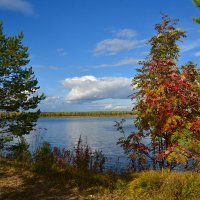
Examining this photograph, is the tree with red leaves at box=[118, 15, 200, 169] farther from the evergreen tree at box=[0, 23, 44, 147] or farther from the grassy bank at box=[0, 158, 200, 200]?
the evergreen tree at box=[0, 23, 44, 147]

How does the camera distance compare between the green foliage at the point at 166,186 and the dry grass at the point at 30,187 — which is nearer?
the green foliage at the point at 166,186

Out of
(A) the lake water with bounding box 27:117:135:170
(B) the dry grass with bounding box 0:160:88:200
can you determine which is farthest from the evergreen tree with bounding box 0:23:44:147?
(B) the dry grass with bounding box 0:160:88:200

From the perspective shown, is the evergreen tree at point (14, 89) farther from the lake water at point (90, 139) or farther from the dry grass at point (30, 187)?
the dry grass at point (30, 187)

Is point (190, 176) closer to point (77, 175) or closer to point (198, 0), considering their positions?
point (77, 175)

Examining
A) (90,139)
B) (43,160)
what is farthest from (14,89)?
(90,139)

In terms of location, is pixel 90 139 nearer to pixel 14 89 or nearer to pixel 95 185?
pixel 14 89

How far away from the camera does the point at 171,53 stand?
11.0 metres

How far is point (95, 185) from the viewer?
8781mm

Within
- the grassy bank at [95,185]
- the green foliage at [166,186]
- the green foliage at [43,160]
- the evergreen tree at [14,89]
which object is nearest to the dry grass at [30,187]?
the grassy bank at [95,185]

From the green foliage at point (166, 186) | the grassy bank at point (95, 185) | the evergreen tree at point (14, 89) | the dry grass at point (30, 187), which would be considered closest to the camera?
the green foliage at point (166, 186)

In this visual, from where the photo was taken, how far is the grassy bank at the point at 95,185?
7.49 metres

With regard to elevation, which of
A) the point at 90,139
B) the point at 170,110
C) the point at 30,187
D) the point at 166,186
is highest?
the point at 170,110

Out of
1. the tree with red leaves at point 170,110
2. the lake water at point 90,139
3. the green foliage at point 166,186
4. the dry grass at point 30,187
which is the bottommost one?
the lake water at point 90,139

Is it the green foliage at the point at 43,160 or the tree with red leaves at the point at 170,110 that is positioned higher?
the tree with red leaves at the point at 170,110
